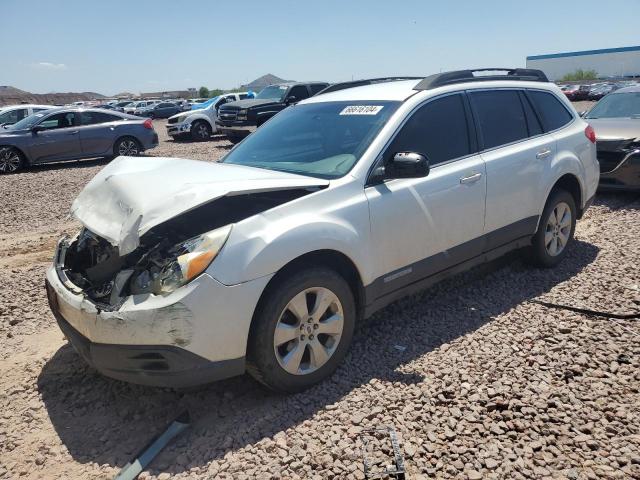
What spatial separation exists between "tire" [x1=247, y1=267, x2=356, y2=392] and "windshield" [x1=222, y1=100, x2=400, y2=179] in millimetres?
805

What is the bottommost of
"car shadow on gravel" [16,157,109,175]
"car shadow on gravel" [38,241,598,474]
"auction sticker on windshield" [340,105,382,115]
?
"car shadow on gravel" [38,241,598,474]

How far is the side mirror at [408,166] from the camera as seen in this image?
3.50 m

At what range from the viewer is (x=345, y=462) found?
2.71m

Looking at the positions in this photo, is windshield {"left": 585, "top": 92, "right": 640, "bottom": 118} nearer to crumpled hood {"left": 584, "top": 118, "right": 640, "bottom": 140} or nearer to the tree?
crumpled hood {"left": 584, "top": 118, "right": 640, "bottom": 140}

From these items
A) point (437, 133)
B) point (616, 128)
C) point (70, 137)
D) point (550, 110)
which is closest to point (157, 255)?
point (437, 133)

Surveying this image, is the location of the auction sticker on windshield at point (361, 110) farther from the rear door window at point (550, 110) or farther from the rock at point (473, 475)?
the rock at point (473, 475)

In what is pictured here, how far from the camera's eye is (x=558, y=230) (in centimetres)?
525

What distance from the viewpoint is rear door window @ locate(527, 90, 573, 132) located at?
509 cm

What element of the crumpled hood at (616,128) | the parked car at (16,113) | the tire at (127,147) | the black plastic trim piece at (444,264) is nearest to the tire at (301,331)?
the black plastic trim piece at (444,264)

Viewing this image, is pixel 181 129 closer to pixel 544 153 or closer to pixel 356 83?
pixel 356 83

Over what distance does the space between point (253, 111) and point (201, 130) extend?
489cm

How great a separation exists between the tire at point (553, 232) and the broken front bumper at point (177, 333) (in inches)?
124

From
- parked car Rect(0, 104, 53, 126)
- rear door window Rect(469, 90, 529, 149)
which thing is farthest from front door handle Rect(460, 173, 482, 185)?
parked car Rect(0, 104, 53, 126)

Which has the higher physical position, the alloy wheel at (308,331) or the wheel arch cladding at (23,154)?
the wheel arch cladding at (23,154)
